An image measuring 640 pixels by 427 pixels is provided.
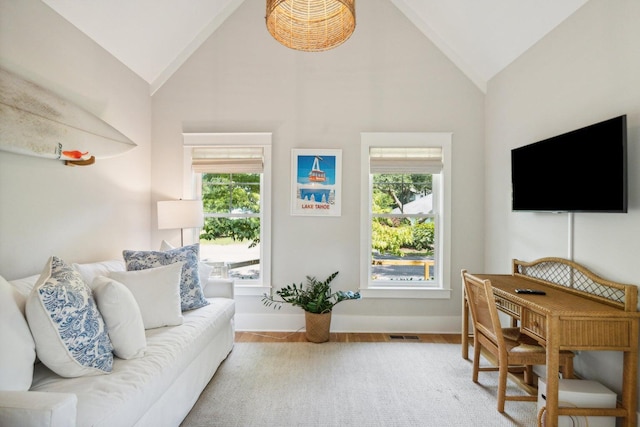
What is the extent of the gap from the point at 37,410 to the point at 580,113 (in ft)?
10.9

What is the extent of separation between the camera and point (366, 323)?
3.67 metres

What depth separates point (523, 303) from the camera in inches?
84.1

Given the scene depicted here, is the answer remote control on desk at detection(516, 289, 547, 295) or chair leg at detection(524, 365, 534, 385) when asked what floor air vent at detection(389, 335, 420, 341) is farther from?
remote control on desk at detection(516, 289, 547, 295)

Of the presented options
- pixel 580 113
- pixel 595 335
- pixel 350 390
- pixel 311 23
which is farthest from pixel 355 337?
pixel 311 23

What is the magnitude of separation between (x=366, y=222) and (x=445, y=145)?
1193 millimetres

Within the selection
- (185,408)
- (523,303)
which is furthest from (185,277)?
(523,303)

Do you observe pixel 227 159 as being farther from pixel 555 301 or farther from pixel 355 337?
pixel 555 301

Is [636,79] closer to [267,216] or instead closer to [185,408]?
[267,216]

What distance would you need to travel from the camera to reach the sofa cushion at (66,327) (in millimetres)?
1481

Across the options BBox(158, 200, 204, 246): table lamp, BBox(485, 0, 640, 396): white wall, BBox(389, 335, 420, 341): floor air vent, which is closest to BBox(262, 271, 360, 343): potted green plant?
BBox(389, 335, 420, 341): floor air vent

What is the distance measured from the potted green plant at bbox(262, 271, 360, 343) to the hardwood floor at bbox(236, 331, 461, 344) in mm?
172

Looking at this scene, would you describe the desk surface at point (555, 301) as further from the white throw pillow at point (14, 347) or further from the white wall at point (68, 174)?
the white wall at point (68, 174)

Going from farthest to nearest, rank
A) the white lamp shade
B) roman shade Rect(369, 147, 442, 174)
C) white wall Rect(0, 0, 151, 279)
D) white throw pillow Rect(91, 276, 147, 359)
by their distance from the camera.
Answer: roman shade Rect(369, 147, 442, 174), the white lamp shade, white wall Rect(0, 0, 151, 279), white throw pillow Rect(91, 276, 147, 359)

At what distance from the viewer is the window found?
3650mm
